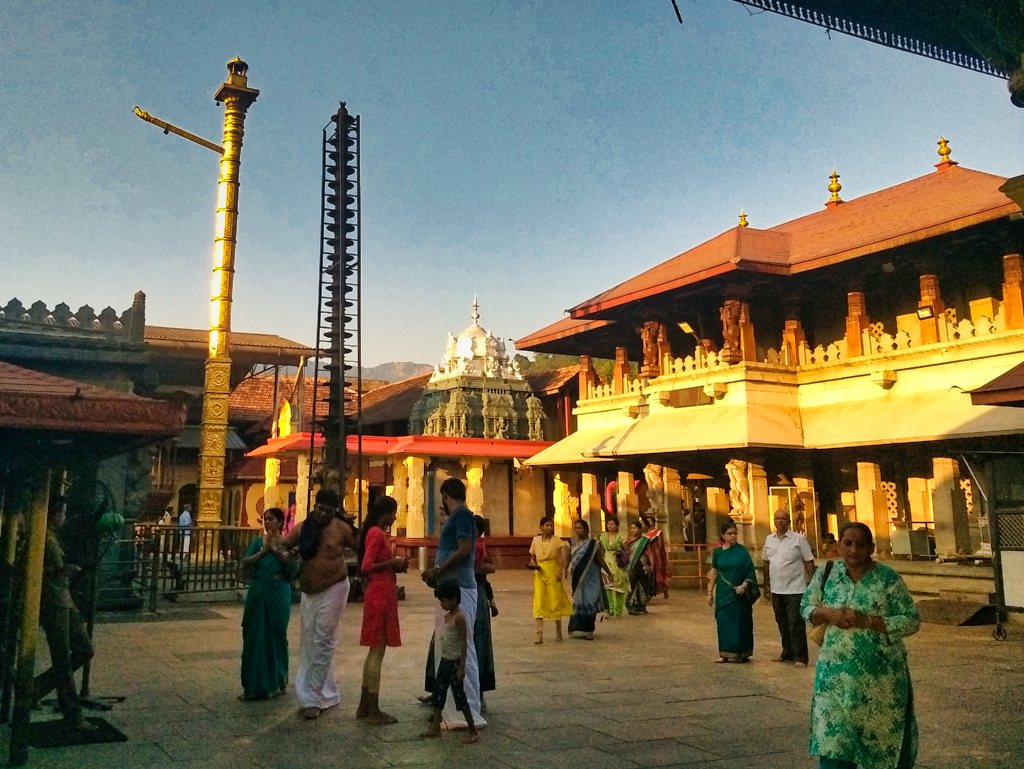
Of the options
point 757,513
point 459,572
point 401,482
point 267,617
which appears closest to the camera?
point 459,572

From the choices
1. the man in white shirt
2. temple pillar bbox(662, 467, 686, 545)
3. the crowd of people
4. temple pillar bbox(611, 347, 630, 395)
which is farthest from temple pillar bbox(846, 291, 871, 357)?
the man in white shirt

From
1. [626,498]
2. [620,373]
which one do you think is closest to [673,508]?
[626,498]

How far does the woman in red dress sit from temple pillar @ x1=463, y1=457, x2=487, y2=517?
1723 centimetres

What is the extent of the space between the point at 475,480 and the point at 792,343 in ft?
32.4

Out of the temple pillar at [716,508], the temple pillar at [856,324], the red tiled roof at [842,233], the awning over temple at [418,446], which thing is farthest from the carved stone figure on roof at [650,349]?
the awning over temple at [418,446]

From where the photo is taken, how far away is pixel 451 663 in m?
5.29

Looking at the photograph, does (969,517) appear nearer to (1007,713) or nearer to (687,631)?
(687,631)

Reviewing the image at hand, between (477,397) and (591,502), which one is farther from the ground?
(477,397)

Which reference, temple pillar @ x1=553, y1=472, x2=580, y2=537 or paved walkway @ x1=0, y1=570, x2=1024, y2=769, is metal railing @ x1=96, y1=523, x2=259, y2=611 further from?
temple pillar @ x1=553, y1=472, x2=580, y2=537

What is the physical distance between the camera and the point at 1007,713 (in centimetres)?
606

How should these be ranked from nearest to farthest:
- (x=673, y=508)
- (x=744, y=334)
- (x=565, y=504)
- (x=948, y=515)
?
1. (x=948, y=515)
2. (x=744, y=334)
3. (x=673, y=508)
4. (x=565, y=504)

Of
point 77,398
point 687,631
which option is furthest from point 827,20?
point 687,631

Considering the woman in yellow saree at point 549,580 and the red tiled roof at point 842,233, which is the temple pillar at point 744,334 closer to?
the red tiled roof at point 842,233

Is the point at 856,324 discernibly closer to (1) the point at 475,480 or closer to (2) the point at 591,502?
(2) the point at 591,502
